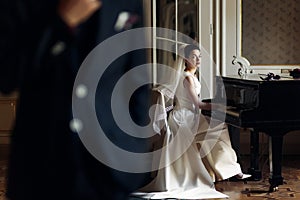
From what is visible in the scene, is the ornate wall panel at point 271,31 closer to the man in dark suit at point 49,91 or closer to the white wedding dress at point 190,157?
the white wedding dress at point 190,157

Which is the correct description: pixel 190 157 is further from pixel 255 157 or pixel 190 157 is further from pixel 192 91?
pixel 255 157

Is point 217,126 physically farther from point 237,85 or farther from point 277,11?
point 277,11

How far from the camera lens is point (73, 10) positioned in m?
0.70

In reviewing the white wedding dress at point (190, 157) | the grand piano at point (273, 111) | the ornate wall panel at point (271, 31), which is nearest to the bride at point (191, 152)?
the white wedding dress at point (190, 157)

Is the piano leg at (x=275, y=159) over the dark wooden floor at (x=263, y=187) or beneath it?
over

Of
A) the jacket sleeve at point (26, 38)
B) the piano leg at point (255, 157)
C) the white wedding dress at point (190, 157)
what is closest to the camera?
the jacket sleeve at point (26, 38)

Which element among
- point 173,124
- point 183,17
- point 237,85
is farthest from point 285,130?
point 183,17

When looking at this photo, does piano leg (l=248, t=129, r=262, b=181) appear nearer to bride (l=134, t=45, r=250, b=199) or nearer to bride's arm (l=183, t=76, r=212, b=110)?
bride (l=134, t=45, r=250, b=199)

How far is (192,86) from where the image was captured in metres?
3.77

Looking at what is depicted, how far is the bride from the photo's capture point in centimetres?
357

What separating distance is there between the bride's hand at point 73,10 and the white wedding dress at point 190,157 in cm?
279

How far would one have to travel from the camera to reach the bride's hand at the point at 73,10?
2.30 feet

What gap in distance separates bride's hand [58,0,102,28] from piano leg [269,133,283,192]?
2.94 m

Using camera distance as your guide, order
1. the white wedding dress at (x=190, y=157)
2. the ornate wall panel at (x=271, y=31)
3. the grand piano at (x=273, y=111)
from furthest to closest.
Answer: the ornate wall panel at (x=271, y=31), the white wedding dress at (x=190, y=157), the grand piano at (x=273, y=111)
